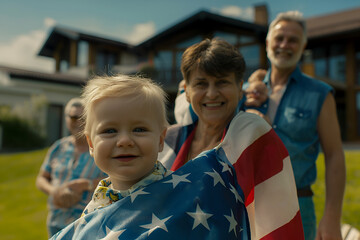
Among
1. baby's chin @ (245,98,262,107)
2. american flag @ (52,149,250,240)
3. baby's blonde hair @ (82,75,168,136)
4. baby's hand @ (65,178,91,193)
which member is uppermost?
baby's blonde hair @ (82,75,168,136)

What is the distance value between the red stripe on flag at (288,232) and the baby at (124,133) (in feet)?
1.83

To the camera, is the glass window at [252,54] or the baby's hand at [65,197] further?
the glass window at [252,54]

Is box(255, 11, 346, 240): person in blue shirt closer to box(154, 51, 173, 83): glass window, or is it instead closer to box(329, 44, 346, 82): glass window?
box(154, 51, 173, 83): glass window

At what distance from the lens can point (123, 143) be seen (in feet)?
4.98

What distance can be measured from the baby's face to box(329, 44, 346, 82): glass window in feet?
72.7

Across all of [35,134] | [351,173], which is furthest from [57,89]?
[351,173]

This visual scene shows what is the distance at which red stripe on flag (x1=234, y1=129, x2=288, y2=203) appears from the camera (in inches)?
65.0

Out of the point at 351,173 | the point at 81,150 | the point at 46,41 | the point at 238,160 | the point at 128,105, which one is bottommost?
the point at 351,173

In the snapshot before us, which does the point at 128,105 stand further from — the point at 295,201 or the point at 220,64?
the point at 295,201

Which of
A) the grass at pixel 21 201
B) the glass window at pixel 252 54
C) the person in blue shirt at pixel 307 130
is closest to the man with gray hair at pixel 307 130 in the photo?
the person in blue shirt at pixel 307 130

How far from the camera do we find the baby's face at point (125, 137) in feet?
5.08

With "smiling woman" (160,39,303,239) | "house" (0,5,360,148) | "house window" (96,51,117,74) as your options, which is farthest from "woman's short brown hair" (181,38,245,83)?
"house window" (96,51,117,74)

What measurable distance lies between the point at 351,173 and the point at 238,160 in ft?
25.5

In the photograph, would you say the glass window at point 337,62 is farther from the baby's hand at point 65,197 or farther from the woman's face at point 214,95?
the woman's face at point 214,95
